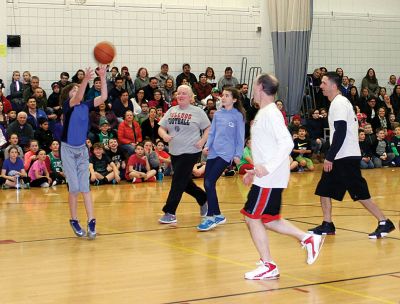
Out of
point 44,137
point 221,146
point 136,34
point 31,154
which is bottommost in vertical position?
point 31,154

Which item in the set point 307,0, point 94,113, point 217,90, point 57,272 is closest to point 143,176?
point 94,113

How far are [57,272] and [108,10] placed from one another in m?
13.5

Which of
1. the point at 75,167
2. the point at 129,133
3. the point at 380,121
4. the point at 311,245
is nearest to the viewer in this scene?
the point at 311,245

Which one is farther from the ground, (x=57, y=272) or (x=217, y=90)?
(x=217, y=90)

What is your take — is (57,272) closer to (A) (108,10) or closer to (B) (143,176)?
(B) (143,176)

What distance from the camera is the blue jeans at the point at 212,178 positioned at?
9445mm

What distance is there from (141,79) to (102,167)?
13.6ft

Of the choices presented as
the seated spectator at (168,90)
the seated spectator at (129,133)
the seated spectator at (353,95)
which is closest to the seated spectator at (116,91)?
the seated spectator at (129,133)

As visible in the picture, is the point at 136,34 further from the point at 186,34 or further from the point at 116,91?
the point at 116,91

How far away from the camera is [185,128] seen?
962 cm

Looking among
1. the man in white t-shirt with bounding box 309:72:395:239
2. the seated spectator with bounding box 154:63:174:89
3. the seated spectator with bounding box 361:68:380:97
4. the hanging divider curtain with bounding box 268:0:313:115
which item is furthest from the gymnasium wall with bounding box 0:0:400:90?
the man in white t-shirt with bounding box 309:72:395:239

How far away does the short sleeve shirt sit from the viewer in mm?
9594

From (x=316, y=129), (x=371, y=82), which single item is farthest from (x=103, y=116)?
(x=371, y=82)

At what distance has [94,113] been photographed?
1712 centimetres
